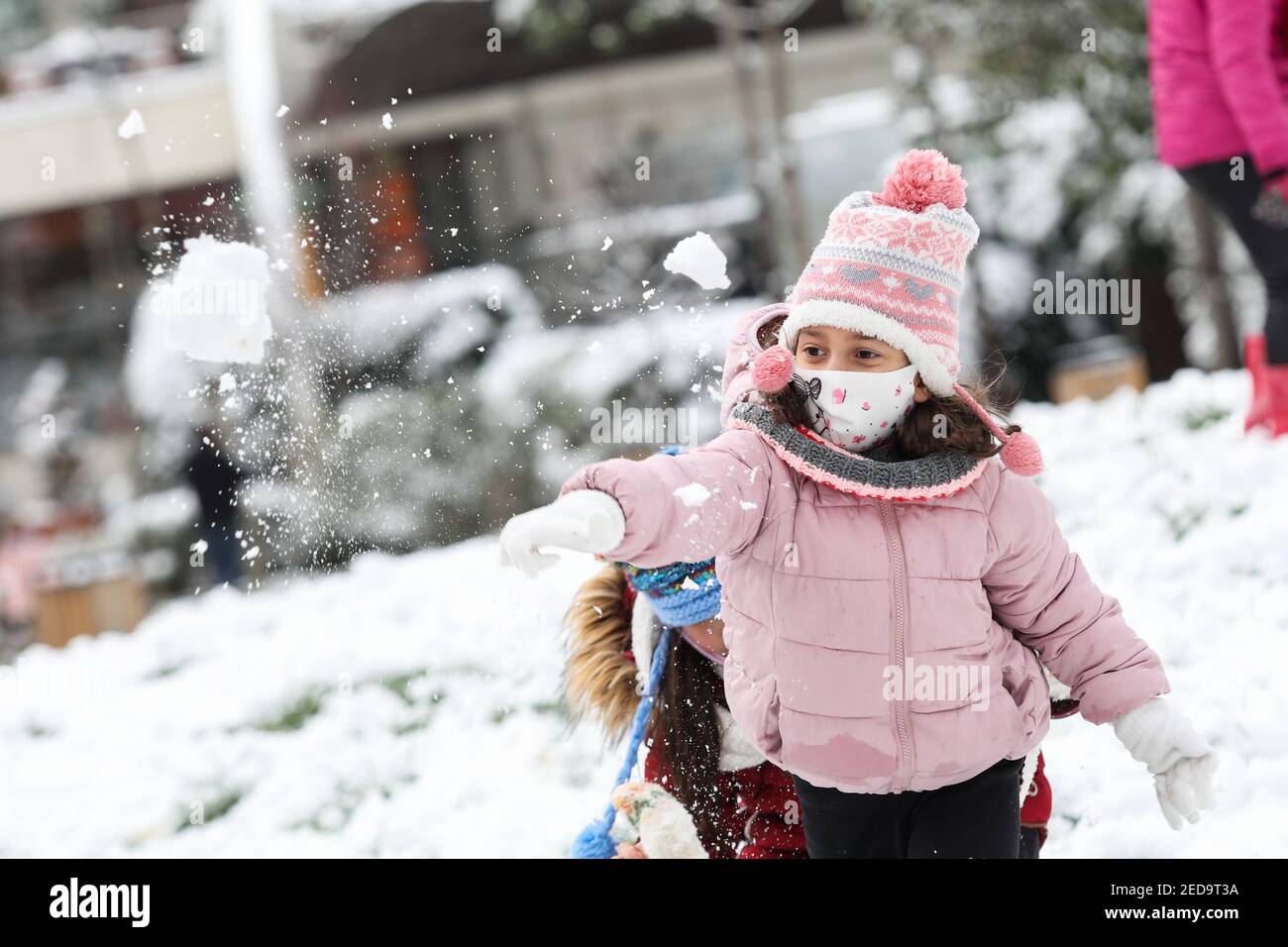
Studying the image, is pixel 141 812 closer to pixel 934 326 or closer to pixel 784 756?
pixel 784 756

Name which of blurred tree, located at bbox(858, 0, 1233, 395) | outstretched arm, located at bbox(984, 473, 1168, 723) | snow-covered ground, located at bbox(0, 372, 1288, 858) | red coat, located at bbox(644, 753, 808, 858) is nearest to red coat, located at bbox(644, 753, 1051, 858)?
red coat, located at bbox(644, 753, 808, 858)

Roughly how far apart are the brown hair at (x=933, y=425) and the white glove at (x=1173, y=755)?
408 millimetres

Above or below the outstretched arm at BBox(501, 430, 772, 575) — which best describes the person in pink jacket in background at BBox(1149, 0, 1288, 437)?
above

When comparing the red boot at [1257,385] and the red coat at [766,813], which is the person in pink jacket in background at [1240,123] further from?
the red coat at [766,813]

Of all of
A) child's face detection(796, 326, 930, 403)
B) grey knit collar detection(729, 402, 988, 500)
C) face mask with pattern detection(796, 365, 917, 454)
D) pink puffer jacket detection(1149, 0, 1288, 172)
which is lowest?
grey knit collar detection(729, 402, 988, 500)

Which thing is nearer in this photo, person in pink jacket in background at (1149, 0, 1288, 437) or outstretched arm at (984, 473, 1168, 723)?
outstretched arm at (984, 473, 1168, 723)

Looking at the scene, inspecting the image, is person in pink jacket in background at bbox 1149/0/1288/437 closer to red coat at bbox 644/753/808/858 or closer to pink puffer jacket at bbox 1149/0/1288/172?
pink puffer jacket at bbox 1149/0/1288/172

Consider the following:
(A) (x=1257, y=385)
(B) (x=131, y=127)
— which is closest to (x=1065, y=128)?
(A) (x=1257, y=385)

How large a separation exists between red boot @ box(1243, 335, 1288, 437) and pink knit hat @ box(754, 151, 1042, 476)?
2136 mm

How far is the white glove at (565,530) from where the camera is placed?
1.52m

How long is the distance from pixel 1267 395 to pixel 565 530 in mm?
2818

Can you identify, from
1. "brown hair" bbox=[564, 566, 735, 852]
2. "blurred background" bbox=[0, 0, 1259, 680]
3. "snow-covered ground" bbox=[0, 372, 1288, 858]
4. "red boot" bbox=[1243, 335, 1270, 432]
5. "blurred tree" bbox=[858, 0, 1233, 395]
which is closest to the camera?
"brown hair" bbox=[564, 566, 735, 852]

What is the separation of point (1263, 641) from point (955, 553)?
1195 millimetres

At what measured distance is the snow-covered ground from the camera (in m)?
2.51
